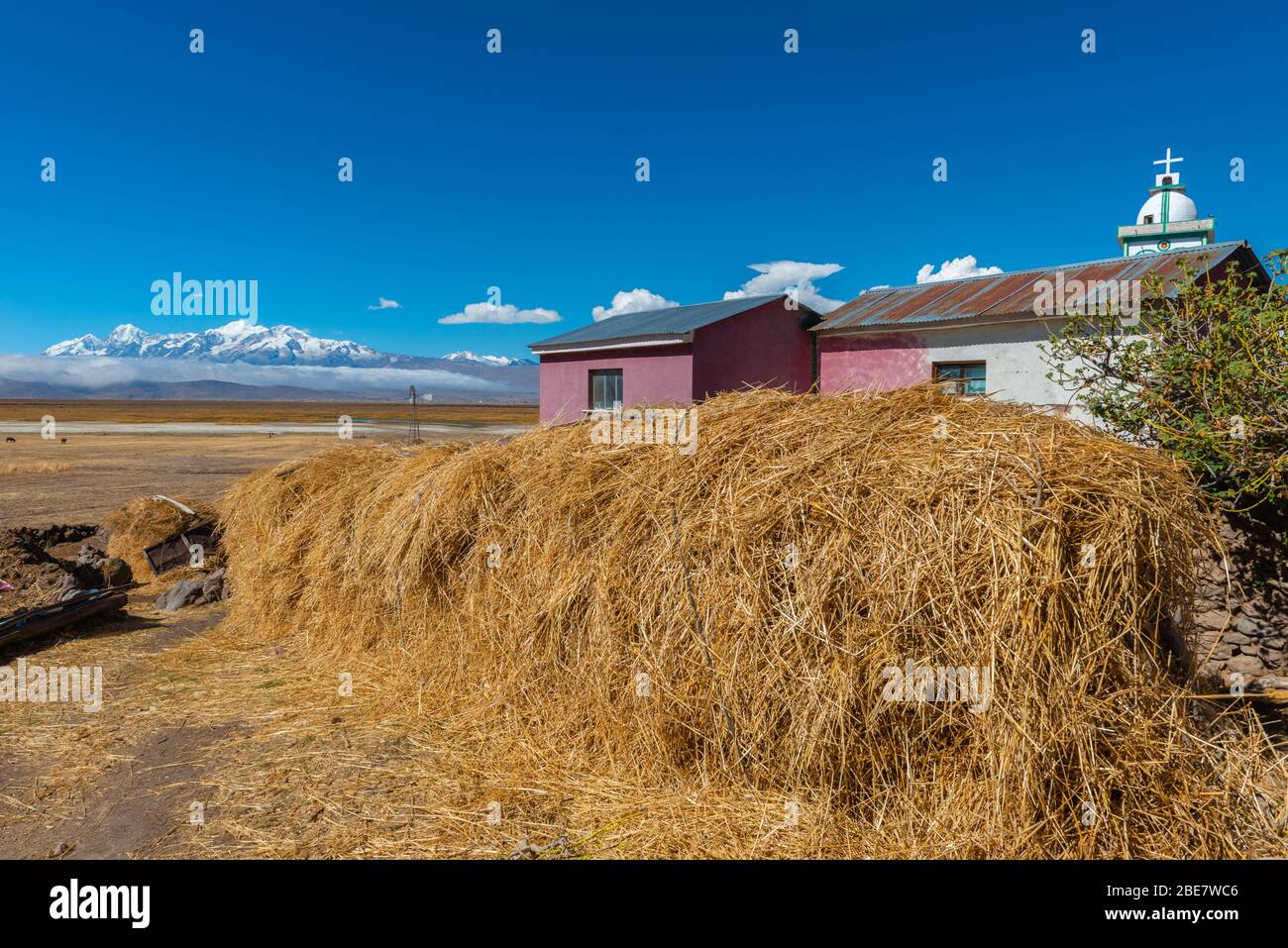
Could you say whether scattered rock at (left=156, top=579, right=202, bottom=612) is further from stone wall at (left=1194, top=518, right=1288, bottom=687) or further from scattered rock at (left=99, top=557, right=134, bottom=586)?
stone wall at (left=1194, top=518, right=1288, bottom=687)

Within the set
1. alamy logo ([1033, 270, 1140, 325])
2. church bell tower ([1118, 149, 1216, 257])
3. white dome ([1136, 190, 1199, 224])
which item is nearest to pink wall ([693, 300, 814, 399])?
alamy logo ([1033, 270, 1140, 325])

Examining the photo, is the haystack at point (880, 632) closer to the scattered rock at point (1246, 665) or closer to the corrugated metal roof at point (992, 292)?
the scattered rock at point (1246, 665)

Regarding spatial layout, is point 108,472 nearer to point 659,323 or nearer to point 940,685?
point 659,323

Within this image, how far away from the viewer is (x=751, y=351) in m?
16.0

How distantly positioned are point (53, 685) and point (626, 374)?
12.6 m

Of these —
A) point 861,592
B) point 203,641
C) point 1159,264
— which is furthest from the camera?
point 1159,264

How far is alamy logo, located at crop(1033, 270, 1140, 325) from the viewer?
983 centimetres

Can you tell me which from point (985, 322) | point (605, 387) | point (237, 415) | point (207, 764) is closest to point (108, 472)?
point (605, 387)

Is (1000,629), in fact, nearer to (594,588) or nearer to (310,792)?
(594,588)

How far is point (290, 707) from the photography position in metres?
5.81

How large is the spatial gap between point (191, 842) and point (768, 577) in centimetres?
357

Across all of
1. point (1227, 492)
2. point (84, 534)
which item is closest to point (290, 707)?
point (1227, 492)

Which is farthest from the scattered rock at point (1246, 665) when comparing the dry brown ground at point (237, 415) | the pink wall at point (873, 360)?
the dry brown ground at point (237, 415)
